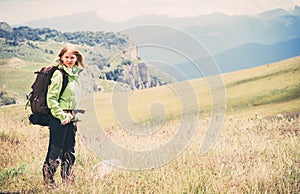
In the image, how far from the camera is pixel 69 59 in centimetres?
512

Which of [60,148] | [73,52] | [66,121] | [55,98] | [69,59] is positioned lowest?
[60,148]

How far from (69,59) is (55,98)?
0.70 metres

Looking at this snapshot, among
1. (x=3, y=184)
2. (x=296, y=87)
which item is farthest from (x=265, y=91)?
(x=3, y=184)

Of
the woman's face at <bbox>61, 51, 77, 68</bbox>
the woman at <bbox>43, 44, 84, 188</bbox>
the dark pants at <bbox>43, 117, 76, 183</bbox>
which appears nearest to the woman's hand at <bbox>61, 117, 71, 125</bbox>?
the woman at <bbox>43, 44, 84, 188</bbox>

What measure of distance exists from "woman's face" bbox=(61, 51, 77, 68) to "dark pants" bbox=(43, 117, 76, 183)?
0.86 m

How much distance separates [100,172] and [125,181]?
518mm

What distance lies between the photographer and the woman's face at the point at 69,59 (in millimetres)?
5113

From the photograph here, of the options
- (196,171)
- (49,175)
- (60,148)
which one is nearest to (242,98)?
(196,171)

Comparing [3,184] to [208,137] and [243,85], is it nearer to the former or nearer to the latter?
[208,137]

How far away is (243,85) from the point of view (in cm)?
2236

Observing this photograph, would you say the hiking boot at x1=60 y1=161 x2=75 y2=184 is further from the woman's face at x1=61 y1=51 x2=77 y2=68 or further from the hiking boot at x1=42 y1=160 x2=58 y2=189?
the woman's face at x1=61 y1=51 x2=77 y2=68

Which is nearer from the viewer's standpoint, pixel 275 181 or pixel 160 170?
pixel 275 181

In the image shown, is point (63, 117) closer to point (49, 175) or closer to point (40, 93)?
point (40, 93)

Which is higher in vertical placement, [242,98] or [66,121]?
[66,121]
